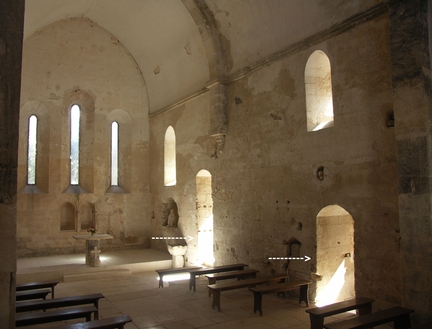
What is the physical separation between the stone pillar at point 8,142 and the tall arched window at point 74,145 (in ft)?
34.8

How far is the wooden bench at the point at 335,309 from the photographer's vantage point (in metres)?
5.59

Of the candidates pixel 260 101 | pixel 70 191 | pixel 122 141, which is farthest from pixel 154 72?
pixel 260 101

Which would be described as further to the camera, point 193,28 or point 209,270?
point 193,28

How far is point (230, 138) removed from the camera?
10570 millimetres

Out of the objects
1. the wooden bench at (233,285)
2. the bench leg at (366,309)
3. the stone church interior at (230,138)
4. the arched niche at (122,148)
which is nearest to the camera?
the stone church interior at (230,138)

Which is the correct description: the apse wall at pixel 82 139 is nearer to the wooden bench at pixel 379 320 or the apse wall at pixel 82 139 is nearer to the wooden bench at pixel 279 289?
the wooden bench at pixel 279 289

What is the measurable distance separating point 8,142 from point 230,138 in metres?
6.91

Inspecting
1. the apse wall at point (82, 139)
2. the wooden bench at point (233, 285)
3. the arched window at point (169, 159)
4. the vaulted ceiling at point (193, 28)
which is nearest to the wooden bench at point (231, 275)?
the wooden bench at point (233, 285)

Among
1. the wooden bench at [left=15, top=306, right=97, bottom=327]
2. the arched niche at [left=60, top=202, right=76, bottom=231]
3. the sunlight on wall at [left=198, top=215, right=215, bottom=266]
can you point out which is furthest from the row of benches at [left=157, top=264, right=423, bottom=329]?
the arched niche at [left=60, top=202, right=76, bottom=231]

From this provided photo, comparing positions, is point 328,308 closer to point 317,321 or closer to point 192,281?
point 317,321

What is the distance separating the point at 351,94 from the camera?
7207mm

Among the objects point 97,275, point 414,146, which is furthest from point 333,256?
point 97,275

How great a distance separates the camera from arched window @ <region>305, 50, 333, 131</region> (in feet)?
26.8

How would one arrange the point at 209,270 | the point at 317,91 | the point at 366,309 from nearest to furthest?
the point at 366,309
the point at 317,91
the point at 209,270
